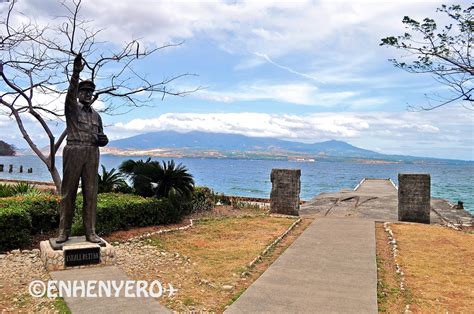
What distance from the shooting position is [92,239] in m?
7.72

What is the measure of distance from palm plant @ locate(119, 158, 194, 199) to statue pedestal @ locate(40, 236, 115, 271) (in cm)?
505

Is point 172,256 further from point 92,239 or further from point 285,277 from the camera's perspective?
point 285,277

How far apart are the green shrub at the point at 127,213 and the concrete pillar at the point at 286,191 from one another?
3881 mm

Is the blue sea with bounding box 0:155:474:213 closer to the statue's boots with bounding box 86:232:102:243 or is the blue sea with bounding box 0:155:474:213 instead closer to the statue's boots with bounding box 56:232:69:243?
the statue's boots with bounding box 86:232:102:243

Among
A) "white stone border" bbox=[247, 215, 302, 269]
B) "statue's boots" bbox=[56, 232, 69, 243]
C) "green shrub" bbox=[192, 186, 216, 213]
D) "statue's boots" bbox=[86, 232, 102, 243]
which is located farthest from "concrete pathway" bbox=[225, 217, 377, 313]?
"green shrub" bbox=[192, 186, 216, 213]

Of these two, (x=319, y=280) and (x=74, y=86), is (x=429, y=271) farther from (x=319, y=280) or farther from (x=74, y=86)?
(x=74, y=86)

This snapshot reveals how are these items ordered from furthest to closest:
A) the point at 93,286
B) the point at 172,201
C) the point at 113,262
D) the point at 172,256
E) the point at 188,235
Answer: the point at 172,201, the point at 188,235, the point at 172,256, the point at 113,262, the point at 93,286

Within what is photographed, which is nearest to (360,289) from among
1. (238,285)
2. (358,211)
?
(238,285)

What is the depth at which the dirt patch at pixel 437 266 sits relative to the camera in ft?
19.9

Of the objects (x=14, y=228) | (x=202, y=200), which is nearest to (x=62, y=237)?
(x=14, y=228)

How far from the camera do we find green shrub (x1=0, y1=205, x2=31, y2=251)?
337 inches

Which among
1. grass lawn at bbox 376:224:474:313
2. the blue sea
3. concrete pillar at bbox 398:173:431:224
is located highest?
concrete pillar at bbox 398:173:431:224

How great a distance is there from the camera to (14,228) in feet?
28.7

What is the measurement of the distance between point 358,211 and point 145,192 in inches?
325
